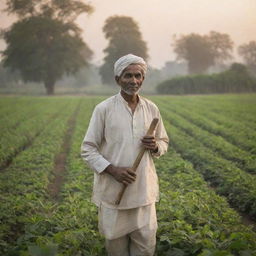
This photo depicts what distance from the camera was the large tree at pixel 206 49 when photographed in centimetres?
7600

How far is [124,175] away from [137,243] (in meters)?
0.69

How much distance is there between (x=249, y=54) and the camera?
70938 mm

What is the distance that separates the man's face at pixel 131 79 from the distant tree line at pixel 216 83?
48.9m

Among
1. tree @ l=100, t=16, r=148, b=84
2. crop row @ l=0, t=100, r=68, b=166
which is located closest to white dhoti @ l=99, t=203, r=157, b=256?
crop row @ l=0, t=100, r=68, b=166

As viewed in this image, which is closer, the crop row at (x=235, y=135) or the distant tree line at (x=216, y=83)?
the crop row at (x=235, y=135)

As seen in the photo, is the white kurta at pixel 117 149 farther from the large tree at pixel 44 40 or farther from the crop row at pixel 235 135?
the large tree at pixel 44 40

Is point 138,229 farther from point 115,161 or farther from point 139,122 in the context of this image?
point 139,122

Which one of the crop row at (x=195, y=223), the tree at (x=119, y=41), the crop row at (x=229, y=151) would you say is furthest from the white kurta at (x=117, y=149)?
the tree at (x=119, y=41)

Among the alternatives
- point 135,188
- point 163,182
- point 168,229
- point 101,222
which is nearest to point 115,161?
point 135,188

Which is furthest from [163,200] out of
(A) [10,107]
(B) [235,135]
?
(A) [10,107]

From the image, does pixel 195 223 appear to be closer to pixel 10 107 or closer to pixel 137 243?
pixel 137 243

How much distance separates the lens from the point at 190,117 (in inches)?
695

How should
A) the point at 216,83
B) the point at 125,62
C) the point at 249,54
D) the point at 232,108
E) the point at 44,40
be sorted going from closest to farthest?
the point at 125,62 → the point at 232,108 → the point at 44,40 → the point at 216,83 → the point at 249,54

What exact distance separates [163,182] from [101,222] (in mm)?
3749
